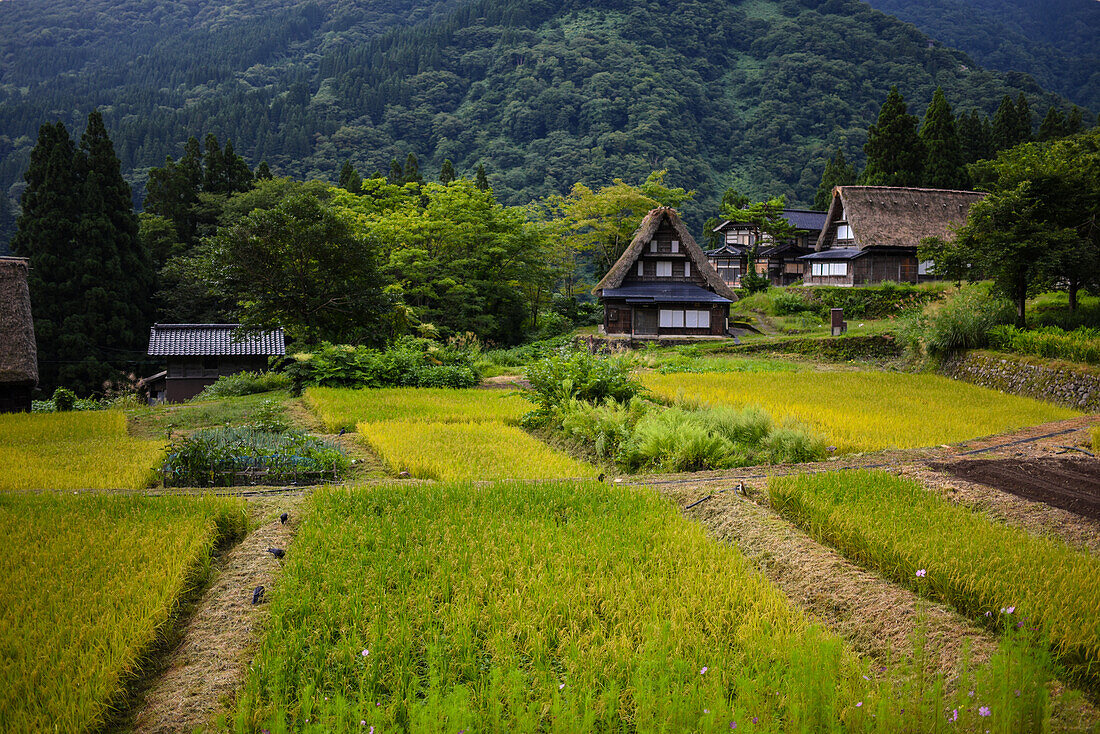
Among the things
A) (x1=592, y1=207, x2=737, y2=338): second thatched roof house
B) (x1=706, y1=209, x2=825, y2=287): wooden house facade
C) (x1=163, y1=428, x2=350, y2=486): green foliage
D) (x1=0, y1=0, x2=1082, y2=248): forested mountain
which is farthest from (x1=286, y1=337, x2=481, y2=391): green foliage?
(x1=0, y1=0, x2=1082, y2=248): forested mountain

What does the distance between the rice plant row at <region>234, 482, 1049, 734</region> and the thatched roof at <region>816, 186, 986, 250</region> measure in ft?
100

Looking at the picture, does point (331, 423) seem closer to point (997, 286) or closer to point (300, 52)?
point (997, 286)

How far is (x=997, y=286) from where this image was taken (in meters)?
16.7

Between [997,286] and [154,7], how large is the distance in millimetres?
157320

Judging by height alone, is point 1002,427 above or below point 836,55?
below

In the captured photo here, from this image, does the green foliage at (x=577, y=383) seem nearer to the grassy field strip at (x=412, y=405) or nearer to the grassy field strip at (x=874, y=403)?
the grassy field strip at (x=412, y=405)

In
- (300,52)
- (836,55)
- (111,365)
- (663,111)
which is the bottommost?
(111,365)

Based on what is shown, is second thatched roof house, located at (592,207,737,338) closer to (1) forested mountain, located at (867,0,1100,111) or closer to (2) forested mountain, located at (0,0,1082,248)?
(2) forested mountain, located at (0,0,1082,248)

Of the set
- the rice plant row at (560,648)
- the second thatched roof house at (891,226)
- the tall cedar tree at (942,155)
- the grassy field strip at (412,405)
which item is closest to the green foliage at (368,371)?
the grassy field strip at (412,405)

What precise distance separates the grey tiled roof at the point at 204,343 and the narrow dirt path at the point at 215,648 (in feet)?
75.2

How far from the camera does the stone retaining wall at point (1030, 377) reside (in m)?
11.7

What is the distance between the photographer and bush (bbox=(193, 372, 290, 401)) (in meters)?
18.9

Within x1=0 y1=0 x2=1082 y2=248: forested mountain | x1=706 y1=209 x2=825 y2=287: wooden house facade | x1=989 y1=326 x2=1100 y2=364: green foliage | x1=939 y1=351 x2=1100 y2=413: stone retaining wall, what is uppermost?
x1=0 y1=0 x2=1082 y2=248: forested mountain

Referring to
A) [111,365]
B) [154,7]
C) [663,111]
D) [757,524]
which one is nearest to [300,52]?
[154,7]
